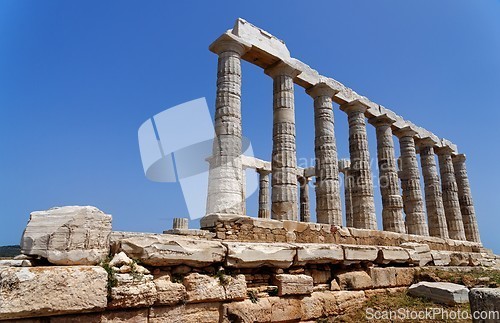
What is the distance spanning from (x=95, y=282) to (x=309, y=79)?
13.9 metres

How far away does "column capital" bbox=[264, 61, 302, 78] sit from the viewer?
1488cm

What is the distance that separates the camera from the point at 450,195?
23.4 metres

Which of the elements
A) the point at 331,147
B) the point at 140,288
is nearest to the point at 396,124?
the point at 331,147

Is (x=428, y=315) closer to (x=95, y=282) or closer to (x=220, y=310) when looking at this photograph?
(x=220, y=310)

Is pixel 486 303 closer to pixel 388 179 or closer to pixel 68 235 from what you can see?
pixel 68 235

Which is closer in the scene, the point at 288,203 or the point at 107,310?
the point at 107,310

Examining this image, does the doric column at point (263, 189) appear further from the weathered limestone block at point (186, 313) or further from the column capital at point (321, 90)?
the weathered limestone block at point (186, 313)

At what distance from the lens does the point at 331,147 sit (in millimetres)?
16047

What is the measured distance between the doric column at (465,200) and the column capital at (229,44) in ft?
65.6

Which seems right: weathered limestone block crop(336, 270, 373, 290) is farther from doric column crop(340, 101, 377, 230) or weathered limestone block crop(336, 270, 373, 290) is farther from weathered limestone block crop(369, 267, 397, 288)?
doric column crop(340, 101, 377, 230)

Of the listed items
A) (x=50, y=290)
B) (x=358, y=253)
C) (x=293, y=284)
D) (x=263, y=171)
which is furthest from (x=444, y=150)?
(x=50, y=290)

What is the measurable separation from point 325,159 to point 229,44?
672 centimetres

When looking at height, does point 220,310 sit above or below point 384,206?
below

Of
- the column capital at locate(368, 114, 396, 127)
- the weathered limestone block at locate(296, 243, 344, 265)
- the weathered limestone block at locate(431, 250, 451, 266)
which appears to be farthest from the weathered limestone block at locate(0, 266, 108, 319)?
the column capital at locate(368, 114, 396, 127)
